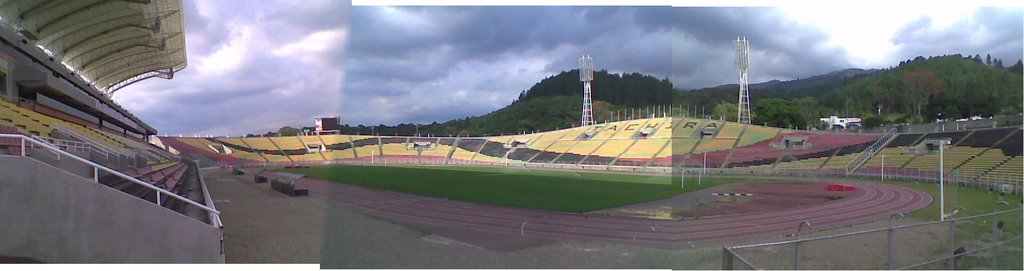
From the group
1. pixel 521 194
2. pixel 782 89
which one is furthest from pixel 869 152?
pixel 521 194

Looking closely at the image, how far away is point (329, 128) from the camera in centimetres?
603

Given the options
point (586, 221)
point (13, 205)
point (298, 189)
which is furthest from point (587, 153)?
point (13, 205)

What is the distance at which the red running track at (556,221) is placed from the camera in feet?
24.4

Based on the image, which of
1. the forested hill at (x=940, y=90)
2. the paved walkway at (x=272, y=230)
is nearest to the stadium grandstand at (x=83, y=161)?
the paved walkway at (x=272, y=230)

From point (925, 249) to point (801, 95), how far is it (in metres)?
6.75

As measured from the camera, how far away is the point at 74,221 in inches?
152

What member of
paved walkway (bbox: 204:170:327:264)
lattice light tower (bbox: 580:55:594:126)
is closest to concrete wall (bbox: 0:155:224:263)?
paved walkway (bbox: 204:170:327:264)

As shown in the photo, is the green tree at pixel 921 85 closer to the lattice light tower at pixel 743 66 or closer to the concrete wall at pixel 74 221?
the lattice light tower at pixel 743 66

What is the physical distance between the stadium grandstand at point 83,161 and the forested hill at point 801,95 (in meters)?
2.09

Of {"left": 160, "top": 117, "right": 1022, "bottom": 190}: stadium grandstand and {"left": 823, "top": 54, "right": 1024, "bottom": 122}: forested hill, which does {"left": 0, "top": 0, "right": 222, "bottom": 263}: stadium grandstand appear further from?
{"left": 823, "top": 54, "right": 1024, "bottom": 122}: forested hill

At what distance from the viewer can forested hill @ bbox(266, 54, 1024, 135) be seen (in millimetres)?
6926

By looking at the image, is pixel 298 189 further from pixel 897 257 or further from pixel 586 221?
pixel 897 257

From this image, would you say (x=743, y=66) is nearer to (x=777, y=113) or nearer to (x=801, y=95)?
(x=801, y=95)

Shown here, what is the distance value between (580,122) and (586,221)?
2237 millimetres
